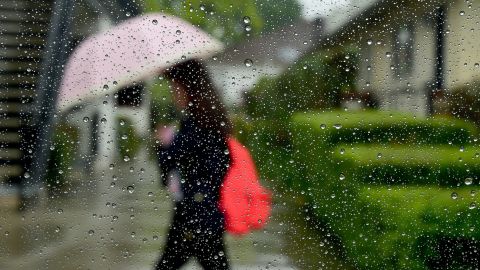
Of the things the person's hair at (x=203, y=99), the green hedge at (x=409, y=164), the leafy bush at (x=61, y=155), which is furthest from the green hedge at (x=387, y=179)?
the leafy bush at (x=61, y=155)

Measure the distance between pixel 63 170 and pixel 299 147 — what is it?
71cm

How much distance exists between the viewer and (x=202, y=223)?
1.59m

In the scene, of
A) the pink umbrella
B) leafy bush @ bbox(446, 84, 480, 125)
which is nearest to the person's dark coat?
the pink umbrella

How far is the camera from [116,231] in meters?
1.57

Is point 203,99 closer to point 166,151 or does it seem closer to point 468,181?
point 166,151

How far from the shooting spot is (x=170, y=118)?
1555mm

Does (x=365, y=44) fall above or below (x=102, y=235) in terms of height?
above

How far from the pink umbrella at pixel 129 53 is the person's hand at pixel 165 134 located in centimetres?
17

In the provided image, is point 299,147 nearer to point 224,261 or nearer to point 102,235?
point 224,261

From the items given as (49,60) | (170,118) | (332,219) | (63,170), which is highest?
(49,60)

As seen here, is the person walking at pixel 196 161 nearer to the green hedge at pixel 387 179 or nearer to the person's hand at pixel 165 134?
the person's hand at pixel 165 134

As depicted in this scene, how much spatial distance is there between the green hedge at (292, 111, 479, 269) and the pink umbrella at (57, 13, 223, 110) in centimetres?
40

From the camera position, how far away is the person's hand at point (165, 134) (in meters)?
1.56

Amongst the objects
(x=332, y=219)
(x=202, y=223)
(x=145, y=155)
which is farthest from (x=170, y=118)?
(x=332, y=219)
